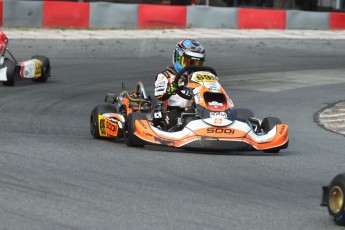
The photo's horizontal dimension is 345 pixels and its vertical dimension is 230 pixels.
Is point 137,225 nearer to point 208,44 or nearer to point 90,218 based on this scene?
point 90,218

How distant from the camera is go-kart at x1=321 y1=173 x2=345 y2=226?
6027 millimetres

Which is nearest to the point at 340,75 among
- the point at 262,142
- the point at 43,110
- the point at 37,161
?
the point at 43,110

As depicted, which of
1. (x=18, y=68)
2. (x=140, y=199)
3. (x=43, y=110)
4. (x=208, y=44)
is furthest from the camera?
A: (x=208, y=44)

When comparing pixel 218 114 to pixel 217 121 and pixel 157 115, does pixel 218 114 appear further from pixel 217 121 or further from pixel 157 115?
pixel 157 115

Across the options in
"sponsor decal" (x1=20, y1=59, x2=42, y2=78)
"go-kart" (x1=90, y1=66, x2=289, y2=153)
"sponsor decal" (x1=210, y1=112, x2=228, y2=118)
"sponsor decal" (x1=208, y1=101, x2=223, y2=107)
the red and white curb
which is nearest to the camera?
"go-kart" (x1=90, y1=66, x2=289, y2=153)

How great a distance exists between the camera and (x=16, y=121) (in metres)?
11.4

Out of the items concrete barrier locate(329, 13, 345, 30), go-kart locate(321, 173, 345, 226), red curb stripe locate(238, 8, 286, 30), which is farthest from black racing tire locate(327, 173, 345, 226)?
concrete barrier locate(329, 13, 345, 30)

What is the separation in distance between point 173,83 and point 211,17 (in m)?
13.8

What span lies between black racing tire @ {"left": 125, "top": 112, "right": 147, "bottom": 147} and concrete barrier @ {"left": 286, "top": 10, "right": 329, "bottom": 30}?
1535 centimetres

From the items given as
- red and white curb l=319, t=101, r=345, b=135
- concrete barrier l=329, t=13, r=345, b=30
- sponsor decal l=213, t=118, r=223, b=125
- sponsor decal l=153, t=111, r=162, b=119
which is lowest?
red and white curb l=319, t=101, r=345, b=135

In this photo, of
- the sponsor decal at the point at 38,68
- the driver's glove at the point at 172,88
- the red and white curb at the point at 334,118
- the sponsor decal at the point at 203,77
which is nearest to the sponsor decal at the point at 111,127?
the driver's glove at the point at 172,88

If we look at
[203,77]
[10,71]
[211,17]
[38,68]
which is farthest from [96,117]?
[211,17]

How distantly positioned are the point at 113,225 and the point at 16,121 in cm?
558

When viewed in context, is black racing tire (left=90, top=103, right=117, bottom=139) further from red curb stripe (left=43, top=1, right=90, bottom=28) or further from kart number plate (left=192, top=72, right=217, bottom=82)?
red curb stripe (left=43, top=1, right=90, bottom=28)
